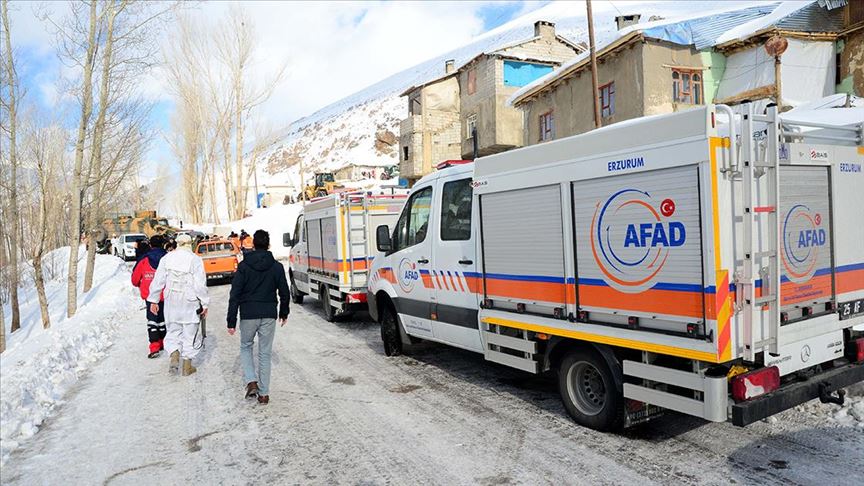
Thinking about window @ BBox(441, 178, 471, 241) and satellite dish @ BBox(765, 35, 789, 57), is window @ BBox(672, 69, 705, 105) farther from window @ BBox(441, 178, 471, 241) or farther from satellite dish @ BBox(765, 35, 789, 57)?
window @ BBox(441, 178, 471, 241)

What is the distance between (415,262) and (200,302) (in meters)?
3.06

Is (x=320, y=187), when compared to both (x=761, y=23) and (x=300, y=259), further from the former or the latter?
(x=761, y=23)

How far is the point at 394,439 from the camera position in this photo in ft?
17.1

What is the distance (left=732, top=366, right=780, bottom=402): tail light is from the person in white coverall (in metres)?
6.38

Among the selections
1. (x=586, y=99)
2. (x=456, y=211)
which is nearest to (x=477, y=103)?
(x=586, y=99)

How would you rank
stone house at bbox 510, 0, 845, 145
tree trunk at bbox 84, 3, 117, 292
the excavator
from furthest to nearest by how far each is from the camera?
the excavator → stone house at bbox 510, 0, 845, 145 → tree trunk at bbox 84, 3, 117, 292

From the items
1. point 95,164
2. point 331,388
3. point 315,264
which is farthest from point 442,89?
point 331,388

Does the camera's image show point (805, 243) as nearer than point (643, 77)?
Yes

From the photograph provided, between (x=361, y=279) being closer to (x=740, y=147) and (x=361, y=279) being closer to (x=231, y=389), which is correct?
(x=231, y=389)

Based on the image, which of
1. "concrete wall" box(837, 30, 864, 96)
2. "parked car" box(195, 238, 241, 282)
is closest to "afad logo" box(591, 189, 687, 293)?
"parked car" box(195, 238, 241, 282)

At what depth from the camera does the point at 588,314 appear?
16.9ft

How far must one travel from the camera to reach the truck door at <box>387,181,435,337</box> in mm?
7652

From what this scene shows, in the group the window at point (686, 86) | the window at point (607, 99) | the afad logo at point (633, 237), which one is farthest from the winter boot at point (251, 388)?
the window at point (607, 99)

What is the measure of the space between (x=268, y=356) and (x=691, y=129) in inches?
192
